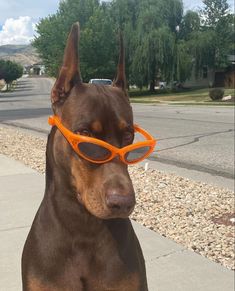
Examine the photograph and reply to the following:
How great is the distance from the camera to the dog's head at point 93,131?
1756 millimetres

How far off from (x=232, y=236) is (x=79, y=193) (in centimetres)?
279

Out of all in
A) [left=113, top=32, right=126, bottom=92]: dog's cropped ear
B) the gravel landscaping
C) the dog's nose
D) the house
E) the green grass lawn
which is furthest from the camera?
the house

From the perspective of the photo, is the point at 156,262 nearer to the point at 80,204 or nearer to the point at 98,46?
the point at 80,204

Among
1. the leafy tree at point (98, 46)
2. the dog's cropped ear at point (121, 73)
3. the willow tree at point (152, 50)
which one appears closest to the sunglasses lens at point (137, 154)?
the dog's cropped ear at point (121, 73)

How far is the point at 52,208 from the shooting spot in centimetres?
212

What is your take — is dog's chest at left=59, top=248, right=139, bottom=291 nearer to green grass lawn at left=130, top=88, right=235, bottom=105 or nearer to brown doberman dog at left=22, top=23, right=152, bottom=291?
brown doberman dog at left=22, top=23, right=152, bottom=291

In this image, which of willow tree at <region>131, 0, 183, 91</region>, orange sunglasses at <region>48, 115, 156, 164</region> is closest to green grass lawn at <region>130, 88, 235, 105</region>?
willow tree at <region>131, 0, 183, 91</region>

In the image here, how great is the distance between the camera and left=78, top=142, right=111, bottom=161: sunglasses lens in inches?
72.8

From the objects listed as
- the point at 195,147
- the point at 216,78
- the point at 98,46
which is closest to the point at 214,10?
the point at 216,78

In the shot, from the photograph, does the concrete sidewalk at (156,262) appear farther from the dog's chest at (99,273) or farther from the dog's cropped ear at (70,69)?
the dog's cropped ear at (70,69)

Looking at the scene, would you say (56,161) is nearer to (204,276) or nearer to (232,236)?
(204,276)

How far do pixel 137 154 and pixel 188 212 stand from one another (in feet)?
9.79

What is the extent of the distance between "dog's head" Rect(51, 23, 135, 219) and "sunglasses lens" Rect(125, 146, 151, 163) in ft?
0.35

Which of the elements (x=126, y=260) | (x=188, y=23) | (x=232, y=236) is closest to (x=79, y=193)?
(x=126, y=260)
